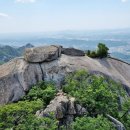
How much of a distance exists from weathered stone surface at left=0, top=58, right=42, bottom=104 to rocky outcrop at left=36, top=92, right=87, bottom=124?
4964mm

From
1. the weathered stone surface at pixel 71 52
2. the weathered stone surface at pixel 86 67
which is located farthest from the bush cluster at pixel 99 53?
the weathered stone surface at pixel 71 52

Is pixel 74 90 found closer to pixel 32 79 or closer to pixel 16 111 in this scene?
pixel 32 79

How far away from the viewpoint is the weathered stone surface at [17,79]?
109ft

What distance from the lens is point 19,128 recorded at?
23.8m

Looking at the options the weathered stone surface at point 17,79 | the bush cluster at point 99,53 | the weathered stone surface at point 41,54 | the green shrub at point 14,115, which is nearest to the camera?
the green shrub at point 14,115

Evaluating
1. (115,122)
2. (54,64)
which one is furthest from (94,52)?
(115,122)

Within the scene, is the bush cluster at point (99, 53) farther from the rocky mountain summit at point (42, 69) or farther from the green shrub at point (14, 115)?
the green shrub at point (14, 115)

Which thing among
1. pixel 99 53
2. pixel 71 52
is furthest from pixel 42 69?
pixel 99 53

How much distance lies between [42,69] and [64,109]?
8.73 metres

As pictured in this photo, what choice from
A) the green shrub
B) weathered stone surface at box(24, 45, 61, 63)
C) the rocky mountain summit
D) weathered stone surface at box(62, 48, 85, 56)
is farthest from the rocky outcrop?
weathered stone surface at box(62, 48, 85, 56)

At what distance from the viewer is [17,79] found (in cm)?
3441

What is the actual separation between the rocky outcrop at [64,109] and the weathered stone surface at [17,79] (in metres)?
4.96

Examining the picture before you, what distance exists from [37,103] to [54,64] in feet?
30.8

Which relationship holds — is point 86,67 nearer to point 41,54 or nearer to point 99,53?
point 41,54
